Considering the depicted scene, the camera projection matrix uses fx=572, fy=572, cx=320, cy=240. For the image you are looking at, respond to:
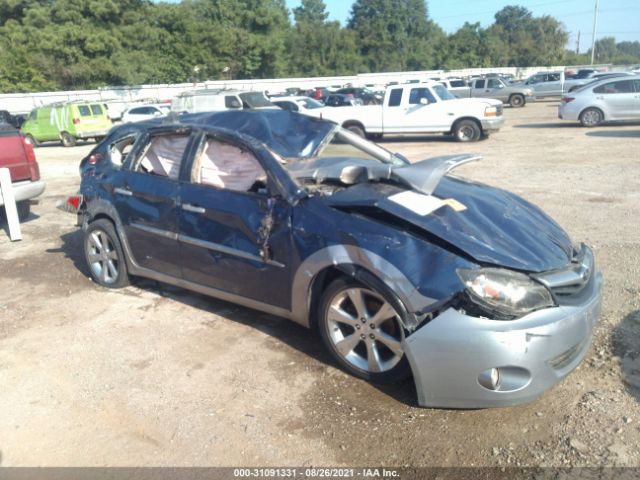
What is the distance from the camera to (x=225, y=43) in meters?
58.7

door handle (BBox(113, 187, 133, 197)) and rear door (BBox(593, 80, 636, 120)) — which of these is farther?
rear door (BBox(593, 80, 636, 120))

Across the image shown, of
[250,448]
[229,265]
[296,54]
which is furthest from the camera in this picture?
[296,54]

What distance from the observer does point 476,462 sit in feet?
9.63

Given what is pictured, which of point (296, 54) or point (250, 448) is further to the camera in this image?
point (296, 54)

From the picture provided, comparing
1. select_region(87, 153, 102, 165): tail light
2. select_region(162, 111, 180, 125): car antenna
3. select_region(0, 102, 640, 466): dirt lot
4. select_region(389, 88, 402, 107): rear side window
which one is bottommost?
select_region(0, 102, 640, 466): dirt lot

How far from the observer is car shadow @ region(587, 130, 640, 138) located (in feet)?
53.8

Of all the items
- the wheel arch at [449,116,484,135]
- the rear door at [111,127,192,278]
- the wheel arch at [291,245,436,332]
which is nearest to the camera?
the wheel arch at [291,245,436,332]

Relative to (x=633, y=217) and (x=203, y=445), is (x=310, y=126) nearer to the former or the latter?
(x=203, y=445)

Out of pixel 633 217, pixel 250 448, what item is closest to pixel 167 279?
pixel 250 448

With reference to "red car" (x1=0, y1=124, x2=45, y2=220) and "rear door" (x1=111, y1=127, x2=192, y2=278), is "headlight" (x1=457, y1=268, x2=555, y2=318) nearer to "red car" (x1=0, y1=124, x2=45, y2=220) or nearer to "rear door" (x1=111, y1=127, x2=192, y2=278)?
"rear door" (x1=111, y1=127, x2=192, y2=278)

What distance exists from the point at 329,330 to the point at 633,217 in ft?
17.5

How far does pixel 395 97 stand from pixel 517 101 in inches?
693

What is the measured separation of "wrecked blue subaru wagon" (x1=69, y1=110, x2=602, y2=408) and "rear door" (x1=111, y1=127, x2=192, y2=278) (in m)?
0.01

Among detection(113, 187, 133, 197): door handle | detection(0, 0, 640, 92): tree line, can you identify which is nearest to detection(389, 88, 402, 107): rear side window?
detection(113, 187, 133, 197): door handle
